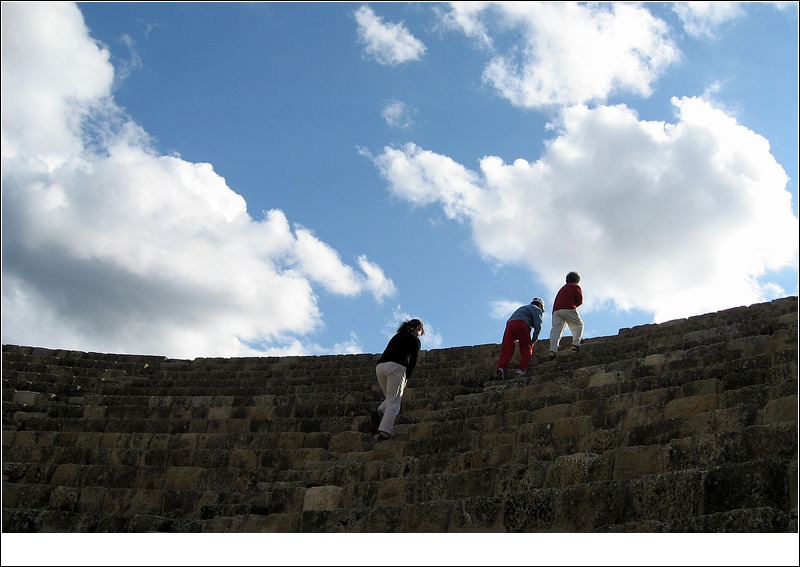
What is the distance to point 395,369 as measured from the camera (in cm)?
780

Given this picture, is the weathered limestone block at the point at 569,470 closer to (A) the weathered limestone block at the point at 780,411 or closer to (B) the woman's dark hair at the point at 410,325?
(A) the weathered limestone block at the point at 780,411

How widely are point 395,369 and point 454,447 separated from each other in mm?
1158

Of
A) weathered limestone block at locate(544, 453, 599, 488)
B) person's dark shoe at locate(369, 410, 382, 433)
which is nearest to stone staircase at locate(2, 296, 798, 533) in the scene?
weathered limestone block at locate(544, 453, 599, 488)

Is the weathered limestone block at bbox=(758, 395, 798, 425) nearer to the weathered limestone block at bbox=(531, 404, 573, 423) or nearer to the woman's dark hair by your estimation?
the weathered limestone block at bbox=(531, 404, 573, 423)

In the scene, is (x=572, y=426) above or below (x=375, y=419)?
below

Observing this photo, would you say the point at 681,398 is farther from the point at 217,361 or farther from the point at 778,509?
the point at 217,361

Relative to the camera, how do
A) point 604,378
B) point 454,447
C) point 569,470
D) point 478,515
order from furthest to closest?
1. point 604,378
2. point 454,447
3. point 569,470
4. point 478,515

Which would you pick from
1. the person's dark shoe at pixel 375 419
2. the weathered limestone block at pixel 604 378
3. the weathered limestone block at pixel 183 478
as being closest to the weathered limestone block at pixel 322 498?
the weathered limestone block at pixel 183 478

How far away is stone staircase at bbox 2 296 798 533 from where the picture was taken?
15.2 ft

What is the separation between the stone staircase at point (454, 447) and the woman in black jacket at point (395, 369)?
230 mm

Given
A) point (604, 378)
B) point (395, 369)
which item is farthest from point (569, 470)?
point (604, 378)

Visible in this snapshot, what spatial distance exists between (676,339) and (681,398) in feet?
13.9

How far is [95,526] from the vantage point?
265 inches

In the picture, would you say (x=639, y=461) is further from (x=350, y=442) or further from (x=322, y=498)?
(x=350, y=442)
